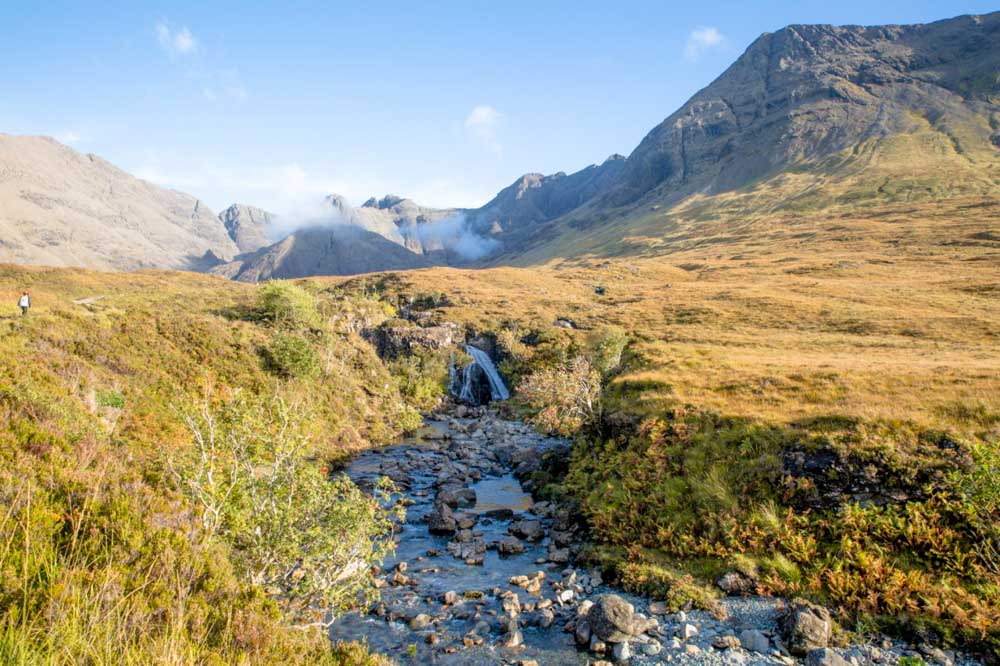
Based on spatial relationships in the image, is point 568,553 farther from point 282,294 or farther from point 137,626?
point 282,294

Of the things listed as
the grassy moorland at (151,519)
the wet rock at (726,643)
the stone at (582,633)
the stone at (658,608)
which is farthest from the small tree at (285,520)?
the wet rock at (726,643)

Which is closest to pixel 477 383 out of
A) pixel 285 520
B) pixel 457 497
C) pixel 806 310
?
pixel 457 497

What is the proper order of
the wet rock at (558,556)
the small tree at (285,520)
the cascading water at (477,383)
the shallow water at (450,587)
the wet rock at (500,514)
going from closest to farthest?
1. the small tree at (285,520)
2. the shallow water at (450,587)
3. the wet rock at (558,556)
4. the wet rock at (500,514)
5. the cascading water at (477,383)

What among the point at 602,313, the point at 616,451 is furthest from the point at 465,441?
the point at 602,313

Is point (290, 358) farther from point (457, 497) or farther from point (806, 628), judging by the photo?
point (806, 628)

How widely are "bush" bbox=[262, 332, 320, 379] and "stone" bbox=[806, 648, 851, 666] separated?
37709 mm

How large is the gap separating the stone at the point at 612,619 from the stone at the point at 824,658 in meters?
4.96

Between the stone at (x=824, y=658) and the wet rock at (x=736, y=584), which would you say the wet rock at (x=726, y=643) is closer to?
the stone at (x=824, y=658)

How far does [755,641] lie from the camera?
15.7 metres

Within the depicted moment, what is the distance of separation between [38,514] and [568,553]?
64.9ft

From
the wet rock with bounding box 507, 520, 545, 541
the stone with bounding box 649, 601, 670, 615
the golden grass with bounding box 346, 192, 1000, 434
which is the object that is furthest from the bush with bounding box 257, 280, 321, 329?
the stone with bounding box 649, 601, 670, 615

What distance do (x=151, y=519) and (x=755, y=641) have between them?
16779 millimetres

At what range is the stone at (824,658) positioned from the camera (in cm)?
Result: 1432

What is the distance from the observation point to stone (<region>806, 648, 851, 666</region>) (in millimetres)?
14321
